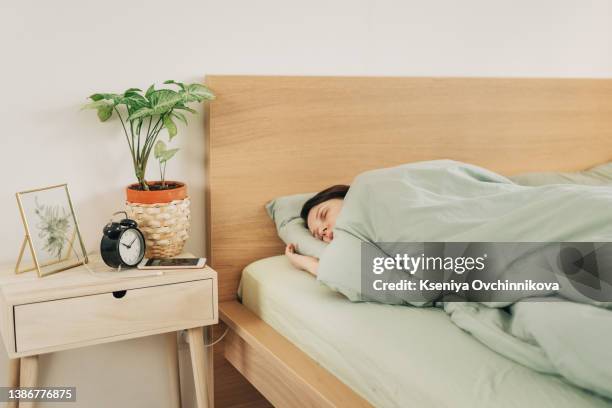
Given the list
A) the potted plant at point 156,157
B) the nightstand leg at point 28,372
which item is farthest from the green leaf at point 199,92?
the nightstand leg at point 28,372

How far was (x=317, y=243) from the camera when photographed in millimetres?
1731

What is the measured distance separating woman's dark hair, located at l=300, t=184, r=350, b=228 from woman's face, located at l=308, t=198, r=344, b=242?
0.04 ft

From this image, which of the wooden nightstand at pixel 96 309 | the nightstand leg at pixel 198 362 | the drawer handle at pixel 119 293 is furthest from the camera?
the nightstand leg at pixel 198 362

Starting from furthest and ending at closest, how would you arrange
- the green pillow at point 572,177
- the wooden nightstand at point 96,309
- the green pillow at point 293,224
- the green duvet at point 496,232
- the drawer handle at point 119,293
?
the green pillow at point 572,177 → the green pillow at point 293,224 → the drawer handle at point 119,293 → the wooden nightstand at point 96,309 → the green duvet at point 496,232

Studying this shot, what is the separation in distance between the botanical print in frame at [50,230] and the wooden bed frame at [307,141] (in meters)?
Result: 0.42

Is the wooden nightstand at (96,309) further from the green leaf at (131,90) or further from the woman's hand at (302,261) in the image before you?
the green leaf at (131,90)

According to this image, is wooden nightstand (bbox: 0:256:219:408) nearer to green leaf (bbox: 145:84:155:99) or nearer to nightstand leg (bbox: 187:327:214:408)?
nightstand leg (bbox: 187:327:214:408)

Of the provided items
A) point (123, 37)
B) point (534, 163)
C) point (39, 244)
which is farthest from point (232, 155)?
point (534, 163)

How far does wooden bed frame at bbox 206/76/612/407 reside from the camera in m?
1.83

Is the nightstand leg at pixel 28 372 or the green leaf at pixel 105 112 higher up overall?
the green leaf at pixel 105 112

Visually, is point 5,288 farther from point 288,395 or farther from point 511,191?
point 511,191

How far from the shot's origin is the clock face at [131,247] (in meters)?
1.53

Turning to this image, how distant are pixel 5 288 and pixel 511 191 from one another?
4.13 feet

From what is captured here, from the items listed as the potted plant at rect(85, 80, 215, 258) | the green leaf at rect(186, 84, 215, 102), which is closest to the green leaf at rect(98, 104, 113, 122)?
the potted plant at rect(85, 80, 215, 258)
